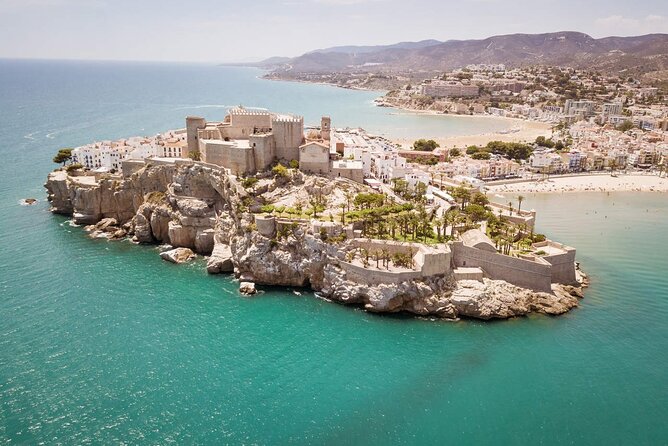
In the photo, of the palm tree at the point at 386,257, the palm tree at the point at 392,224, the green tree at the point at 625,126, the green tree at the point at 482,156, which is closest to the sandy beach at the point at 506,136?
the green tree at the point at 482,156

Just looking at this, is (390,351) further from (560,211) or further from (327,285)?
(560,211)

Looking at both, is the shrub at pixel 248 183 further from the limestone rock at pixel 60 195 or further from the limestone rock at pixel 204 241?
the limestone rock at pixel 60 195

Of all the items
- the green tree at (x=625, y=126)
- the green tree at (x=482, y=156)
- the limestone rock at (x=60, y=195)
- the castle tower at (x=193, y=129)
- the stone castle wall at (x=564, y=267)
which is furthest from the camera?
the green tree at (x=625, y=126)

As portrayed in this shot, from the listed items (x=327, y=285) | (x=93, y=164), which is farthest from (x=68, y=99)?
(x=327, y=285)

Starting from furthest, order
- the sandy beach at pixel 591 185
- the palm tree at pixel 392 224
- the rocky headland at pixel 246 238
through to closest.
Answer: the sandy beach at pixel 591 185 → the palm tree at pixel 392 224 → the rocky headland at pixel 246 238

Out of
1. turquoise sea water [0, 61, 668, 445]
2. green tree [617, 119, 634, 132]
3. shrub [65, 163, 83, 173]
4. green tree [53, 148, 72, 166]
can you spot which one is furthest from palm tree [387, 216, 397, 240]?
green tree [617, 119, 634, 132]

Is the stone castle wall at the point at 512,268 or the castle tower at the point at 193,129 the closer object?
the stone castle wall at the point at 512,268

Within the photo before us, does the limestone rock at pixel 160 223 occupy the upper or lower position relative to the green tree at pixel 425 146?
lower
